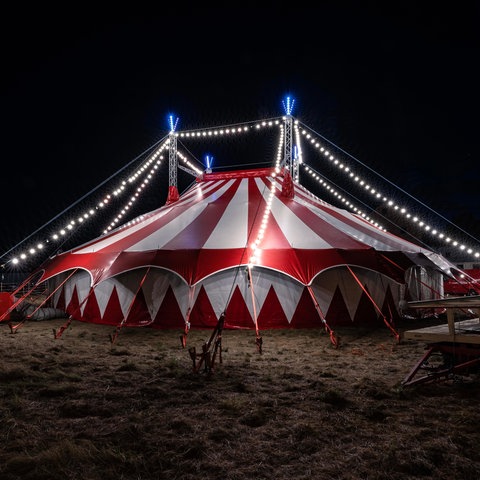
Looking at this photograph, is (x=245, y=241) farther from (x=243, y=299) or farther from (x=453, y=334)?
(x=453, y=334)

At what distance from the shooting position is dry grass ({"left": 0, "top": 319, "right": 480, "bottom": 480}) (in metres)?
2.25

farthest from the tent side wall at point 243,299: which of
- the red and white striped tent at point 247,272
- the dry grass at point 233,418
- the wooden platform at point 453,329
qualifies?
the wooden platform at point 453,329

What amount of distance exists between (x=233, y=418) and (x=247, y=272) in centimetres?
430

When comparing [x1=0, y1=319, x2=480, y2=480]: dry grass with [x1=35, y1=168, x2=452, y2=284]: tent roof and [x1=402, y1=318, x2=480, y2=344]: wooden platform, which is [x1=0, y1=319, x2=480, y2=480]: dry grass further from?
[x1=35, y1=168, x2=452, y2=284]: tent roof

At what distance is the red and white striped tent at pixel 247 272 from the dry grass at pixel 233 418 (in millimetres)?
1909

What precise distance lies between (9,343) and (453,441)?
620cm

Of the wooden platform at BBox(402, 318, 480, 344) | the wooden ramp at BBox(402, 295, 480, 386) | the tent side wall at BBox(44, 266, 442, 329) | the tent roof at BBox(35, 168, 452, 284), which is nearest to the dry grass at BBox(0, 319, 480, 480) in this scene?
the wooden ramp at BBox(402, 295, 480, 386)

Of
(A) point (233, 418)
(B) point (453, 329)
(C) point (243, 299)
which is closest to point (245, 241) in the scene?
(C) point (243, 299)

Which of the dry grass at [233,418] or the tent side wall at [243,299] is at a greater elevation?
the tent side wall at [243,299]

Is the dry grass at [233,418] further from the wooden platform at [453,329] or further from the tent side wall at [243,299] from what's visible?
the tent side wall at [243,299]

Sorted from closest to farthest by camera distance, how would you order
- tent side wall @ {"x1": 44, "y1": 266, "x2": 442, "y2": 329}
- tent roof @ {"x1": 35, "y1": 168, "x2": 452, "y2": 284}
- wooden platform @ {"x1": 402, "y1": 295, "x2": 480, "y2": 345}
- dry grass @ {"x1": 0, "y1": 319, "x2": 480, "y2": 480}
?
dry grass @ {"x1": 0, "y1": 319, "x2": 480, "y2": 480}, wooden platform @ {"x1": 402, "y1": 295, "x2": 480, "y2": 345}, tent roof @ {"x1": 35, "y1": 168, "x2": 452, "y2": 284}, tent side wall @ {"x1": 44, "y1": 266, "x2": 442, "y2": 329}

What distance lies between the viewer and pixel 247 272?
7246 millimetres

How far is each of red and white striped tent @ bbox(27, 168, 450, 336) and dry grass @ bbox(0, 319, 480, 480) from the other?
1909 millimetres

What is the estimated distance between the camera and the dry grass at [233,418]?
2252 millimetres
